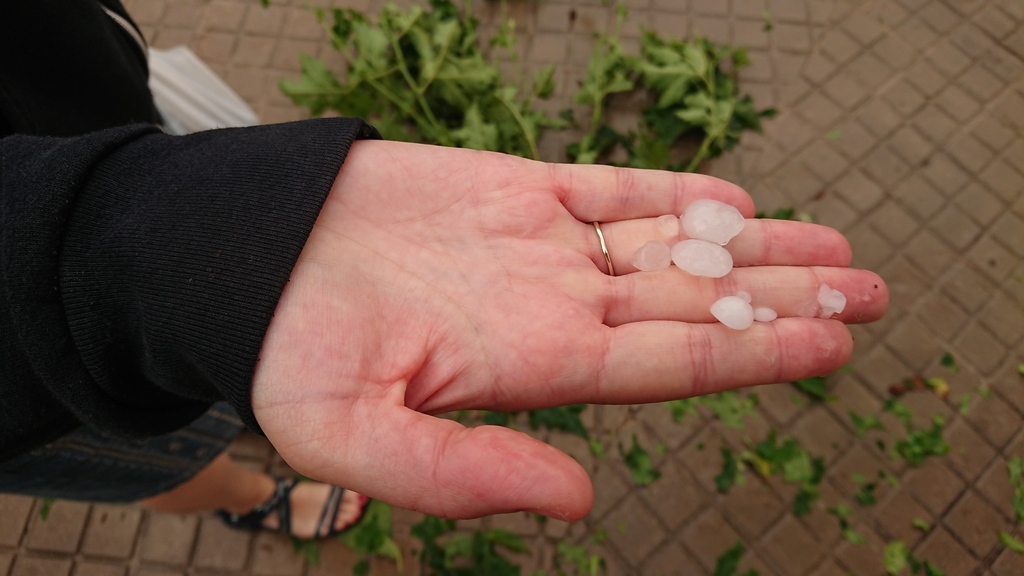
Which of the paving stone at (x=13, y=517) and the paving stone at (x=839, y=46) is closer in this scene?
the paving stone at (x=13, y=517)

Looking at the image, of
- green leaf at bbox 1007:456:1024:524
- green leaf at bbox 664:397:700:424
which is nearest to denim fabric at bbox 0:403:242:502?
green leaf at bbox 664:397:700:424

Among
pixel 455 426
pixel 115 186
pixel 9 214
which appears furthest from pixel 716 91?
pixel 9 214

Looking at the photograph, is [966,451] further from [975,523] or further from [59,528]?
[59,528]

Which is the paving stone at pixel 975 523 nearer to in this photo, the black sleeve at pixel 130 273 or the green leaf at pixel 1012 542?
the green leaf at pixel 1012 542

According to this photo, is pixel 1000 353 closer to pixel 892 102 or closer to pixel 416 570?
pixel 892 102

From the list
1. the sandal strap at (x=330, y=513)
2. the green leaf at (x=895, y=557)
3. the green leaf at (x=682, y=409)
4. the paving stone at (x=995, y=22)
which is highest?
the paving stone at (x=995, y=22)

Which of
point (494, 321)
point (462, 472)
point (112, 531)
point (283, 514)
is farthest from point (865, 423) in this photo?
point (112, 531)

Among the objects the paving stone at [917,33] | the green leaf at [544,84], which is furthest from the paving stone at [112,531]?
the paving stone at [917,33]

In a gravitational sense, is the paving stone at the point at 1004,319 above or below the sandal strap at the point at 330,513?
above
